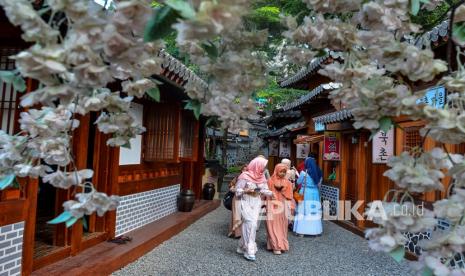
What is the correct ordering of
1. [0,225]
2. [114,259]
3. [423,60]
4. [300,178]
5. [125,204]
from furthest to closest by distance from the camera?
[300,178] → [125,204] → [114,259] → [0,225] → [423,60]

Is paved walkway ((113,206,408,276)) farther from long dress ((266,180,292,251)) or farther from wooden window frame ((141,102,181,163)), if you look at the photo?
wooden window frame ((141,102,181,163))

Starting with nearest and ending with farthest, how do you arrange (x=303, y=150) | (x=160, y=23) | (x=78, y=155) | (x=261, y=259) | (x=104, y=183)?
1. (x=160, y=23)
2. (x=78, y=155)
3. (x=104, y=183)
4. (x=261, y=259)
5. (x=303, y=150)

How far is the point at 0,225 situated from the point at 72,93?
10.0 ft

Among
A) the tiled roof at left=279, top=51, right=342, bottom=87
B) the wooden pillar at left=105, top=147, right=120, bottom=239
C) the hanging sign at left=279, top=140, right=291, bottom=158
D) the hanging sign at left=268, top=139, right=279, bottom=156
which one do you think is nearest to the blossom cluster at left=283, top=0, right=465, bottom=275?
the wooden pillar at left=105, top=147, right=120, bottom=239

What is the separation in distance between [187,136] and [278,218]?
2.97 metres

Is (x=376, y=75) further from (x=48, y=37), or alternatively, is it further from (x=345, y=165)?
(x=345, y=165)

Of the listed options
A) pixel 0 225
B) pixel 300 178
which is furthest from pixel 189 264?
pixel 300 178

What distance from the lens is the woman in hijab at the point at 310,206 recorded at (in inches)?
345

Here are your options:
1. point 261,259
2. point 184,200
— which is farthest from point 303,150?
point 261,259

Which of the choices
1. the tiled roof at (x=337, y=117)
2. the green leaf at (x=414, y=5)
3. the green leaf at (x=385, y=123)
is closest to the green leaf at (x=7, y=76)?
the green leaf at (x=385, y=123)

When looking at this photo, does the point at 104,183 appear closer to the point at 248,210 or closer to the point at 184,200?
the point at 248,210

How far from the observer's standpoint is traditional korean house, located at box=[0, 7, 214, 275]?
13.0 ft

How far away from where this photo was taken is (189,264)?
19.7 feet

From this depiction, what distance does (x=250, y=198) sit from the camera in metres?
6.87
